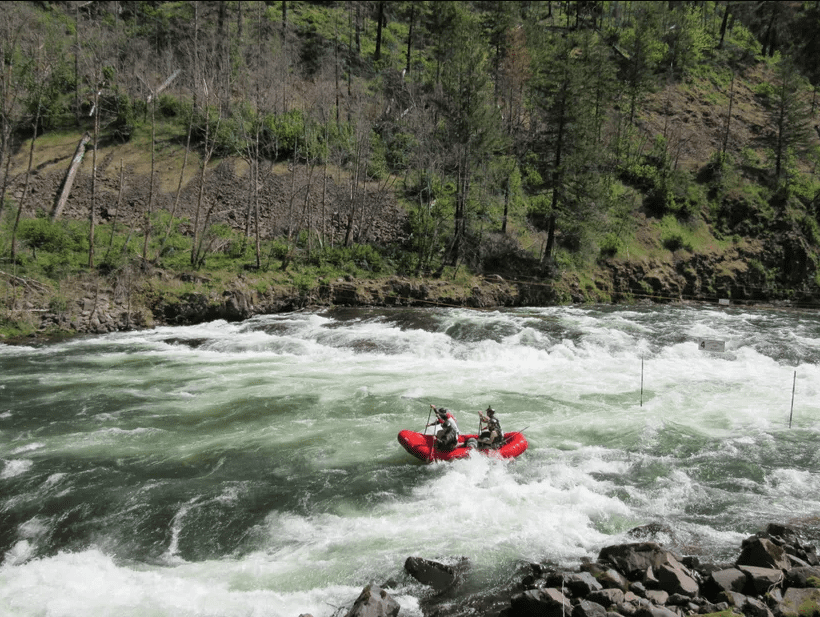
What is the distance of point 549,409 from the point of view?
14.4m

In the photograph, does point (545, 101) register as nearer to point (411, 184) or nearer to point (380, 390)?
point (411, 184)

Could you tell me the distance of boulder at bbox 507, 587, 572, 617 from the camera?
6172 millimetres

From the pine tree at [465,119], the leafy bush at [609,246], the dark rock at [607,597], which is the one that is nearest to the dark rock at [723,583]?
the dark rock at [607,597]

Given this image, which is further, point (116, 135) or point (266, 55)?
point (266, 55)

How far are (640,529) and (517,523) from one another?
1.82 meters

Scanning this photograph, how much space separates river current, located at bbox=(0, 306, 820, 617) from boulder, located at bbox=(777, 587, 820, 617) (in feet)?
5.49

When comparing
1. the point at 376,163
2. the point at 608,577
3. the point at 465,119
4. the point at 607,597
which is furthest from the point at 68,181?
Result: the point at 607,597

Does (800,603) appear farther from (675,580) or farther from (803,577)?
(675,580)

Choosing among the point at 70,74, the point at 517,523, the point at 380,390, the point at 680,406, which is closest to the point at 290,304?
the point at 380,390

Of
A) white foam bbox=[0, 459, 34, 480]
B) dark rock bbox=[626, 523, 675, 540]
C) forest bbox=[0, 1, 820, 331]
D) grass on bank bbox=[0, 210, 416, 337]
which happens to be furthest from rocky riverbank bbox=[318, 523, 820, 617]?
forest bbox=[0, 1, 820, 331]

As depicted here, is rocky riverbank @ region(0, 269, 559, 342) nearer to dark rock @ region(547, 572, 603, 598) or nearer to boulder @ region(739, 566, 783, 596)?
dark rock @ region(547, 572, 603, 598)

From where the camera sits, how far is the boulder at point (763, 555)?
6738 millimetres

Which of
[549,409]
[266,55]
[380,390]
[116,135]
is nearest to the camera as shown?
[549,409]

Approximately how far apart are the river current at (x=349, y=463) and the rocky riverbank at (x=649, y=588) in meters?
0.42
